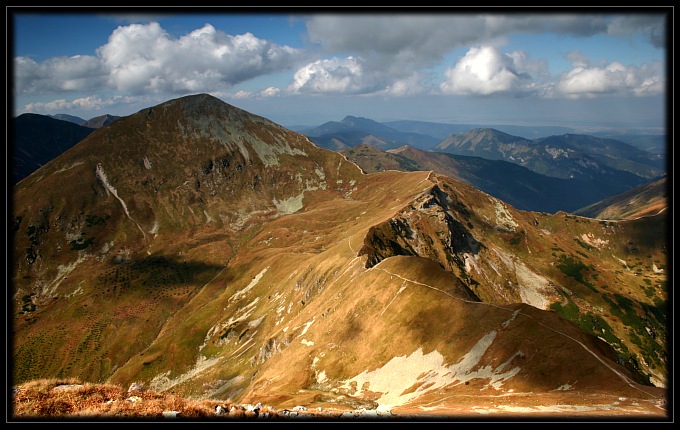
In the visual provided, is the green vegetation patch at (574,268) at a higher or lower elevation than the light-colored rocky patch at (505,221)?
lower

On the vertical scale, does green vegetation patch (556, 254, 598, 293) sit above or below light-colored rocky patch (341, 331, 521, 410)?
below

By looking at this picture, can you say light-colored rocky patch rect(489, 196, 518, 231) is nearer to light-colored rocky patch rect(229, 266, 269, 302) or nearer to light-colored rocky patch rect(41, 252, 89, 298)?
light-colored rocky patch rect(229, 266, 269, 302)

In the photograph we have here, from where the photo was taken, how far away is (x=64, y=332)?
14425 centimetres

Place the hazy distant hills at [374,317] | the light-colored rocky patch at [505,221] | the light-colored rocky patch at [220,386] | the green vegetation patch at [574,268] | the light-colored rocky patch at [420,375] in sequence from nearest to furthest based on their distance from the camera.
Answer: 1. the hazy distant hills at [374,317]
2. the light-colored rocky patch at [420,375]
3. the light-colored rocky patch at [220,386]
4. the green vegetation patch at [574,268]
5. the light-colored rocky patch at [505,221]

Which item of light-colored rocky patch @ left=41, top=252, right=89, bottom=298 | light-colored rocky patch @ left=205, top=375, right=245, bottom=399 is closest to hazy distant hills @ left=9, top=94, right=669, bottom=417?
light-colored rocky patch @ left=205, top=375, right=245, bottom=399

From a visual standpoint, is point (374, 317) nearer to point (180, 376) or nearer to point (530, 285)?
point (180, 376)

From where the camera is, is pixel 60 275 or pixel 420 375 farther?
pixel 60 275

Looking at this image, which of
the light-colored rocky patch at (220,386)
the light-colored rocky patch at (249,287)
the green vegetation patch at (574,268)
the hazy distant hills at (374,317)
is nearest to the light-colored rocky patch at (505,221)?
the hazy distant hills at (374,317)

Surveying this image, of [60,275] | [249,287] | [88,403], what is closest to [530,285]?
[249,287]

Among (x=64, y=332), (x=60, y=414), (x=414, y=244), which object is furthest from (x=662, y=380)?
(x=64, y=332)

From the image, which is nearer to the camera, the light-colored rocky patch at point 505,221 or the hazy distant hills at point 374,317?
the hazy distant hills at point 374,317

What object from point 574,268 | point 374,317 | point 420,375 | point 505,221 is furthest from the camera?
point 505,221

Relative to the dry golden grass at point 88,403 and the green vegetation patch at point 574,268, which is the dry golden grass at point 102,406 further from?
the green vegetation patch at point 574,268

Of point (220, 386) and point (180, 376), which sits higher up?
point (220, 386)
